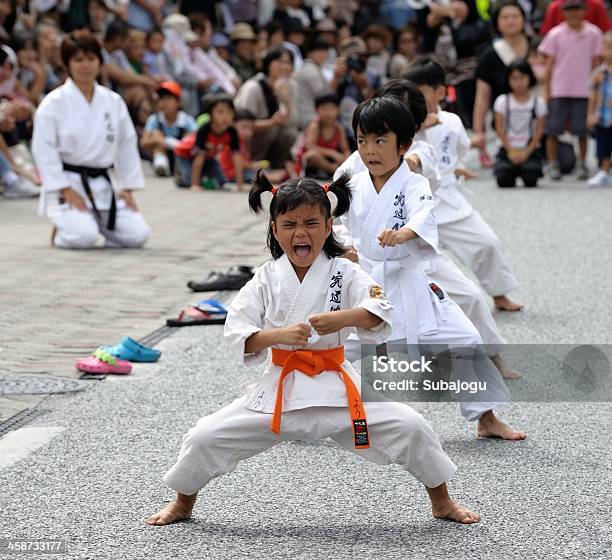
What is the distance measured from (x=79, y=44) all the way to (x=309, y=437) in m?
5.70

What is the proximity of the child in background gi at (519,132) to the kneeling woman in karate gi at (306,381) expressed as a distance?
8736 mm

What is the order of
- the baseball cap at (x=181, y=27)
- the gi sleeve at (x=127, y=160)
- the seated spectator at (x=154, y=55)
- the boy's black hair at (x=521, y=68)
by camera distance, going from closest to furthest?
the gi sleeve at (x=127, y=160)
the boy's black hair at (x=521, y=68)
the seated spectator at (x=154, y=55)
the baseball cap at (x=181, y=27)

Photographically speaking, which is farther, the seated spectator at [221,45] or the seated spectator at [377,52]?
the seated spectator at [221,45]

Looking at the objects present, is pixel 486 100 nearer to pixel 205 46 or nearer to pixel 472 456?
pixel 205 46

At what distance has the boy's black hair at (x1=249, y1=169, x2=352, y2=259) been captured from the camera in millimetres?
3482

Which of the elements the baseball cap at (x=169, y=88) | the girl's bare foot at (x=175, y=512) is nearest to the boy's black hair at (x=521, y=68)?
the baseball cap at (x=169, y=88)

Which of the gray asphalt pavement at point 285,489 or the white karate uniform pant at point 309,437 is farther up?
the white karate uniform pant at point 309,437

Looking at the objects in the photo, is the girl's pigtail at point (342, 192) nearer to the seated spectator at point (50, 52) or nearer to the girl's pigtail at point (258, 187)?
the girl's pigtail at point (258, 187)

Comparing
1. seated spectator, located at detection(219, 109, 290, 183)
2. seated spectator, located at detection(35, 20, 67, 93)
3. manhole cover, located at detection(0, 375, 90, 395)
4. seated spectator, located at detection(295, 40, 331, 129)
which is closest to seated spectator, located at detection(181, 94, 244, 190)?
seated spectator, located at detection(219, 109, 290, 183)

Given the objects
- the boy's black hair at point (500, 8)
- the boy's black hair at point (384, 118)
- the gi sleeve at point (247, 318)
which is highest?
the boy's black hair at point (500, 8)

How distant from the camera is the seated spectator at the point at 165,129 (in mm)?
13367

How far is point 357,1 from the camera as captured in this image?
19.4 meters

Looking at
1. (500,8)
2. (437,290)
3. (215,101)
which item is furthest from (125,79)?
(437,290)

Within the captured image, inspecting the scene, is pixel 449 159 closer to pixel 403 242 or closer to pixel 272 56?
pixel 403 242
